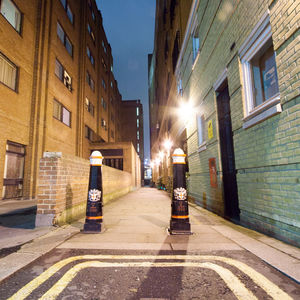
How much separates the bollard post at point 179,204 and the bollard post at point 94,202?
144 cm

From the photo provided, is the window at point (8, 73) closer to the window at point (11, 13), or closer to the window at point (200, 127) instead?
the window at point (11, 13)

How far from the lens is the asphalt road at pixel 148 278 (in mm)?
1704

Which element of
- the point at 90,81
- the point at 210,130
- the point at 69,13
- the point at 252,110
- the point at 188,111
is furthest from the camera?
the point at 90,81

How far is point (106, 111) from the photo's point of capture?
1136 inches

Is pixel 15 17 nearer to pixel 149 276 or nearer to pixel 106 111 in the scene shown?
pixel 149 276

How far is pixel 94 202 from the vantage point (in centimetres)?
374

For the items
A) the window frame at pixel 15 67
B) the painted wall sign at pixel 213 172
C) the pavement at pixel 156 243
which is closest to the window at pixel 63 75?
the window frame at pixel 15 67

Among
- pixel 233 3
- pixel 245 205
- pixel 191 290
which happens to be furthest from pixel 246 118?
pixel 191 290

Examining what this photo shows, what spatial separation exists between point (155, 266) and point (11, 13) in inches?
539

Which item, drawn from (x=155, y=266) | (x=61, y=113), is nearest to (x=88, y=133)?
(x=61, y=113)

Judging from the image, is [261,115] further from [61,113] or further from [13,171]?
[61,113]

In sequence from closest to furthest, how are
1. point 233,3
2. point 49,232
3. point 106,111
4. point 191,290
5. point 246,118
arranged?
point 191,290 < point 49,232 < point 246,118 < point 233,3 < point 106,111

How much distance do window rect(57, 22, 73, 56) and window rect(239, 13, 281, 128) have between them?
15.6m

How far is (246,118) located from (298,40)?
1.64m
